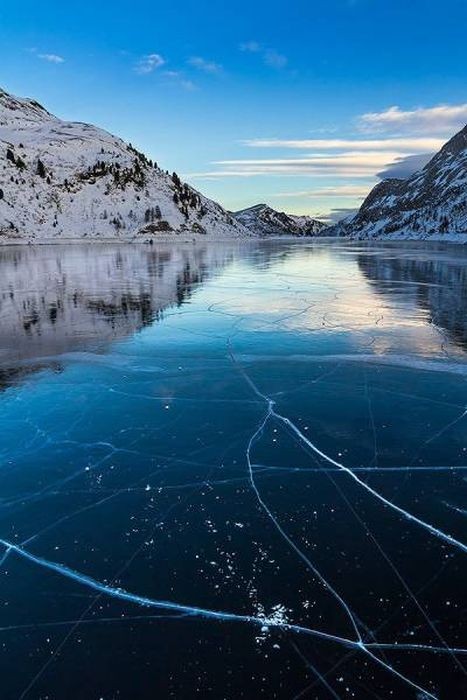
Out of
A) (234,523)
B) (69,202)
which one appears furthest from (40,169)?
(234,523)

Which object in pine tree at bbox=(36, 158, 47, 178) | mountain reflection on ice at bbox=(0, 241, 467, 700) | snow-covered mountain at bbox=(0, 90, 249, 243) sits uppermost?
pine tree at bbox=(36, 158, 47, 178)

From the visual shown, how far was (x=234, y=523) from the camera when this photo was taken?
19.9 feet

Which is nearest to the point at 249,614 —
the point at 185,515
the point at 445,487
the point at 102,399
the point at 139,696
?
the point at 139,696

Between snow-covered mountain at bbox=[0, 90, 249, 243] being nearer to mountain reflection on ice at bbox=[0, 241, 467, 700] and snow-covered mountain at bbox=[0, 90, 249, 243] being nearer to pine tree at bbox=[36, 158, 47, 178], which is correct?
pine tree at bbox=[36, 158, 47, 178]

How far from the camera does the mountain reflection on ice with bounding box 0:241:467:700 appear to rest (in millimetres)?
4156

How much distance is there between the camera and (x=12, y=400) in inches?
402

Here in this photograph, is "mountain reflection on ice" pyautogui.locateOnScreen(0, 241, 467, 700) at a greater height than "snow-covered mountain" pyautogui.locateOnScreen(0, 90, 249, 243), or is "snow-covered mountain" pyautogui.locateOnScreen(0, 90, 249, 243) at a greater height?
"snow-covered mountain" pyautogui.locateOnScreen(0, 90, 249, 243)

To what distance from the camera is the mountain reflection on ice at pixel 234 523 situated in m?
4.16

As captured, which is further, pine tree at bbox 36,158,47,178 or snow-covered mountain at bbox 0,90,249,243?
pine tree at bbox 36,158,47,178

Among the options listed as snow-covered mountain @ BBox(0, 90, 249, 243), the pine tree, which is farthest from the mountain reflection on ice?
the pine tree

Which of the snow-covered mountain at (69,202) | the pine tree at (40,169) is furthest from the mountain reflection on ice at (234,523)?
the pine tree at (40,169)

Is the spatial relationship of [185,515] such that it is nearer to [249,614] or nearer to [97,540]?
[97,540]

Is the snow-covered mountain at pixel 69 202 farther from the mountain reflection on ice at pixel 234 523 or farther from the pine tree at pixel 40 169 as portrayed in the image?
the mountain reflection on ice at pixel 234 523

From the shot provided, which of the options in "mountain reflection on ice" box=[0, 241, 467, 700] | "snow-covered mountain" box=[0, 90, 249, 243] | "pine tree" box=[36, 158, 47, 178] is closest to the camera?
"mountain reflection on ice" box=[0, 241, 467, 700]
